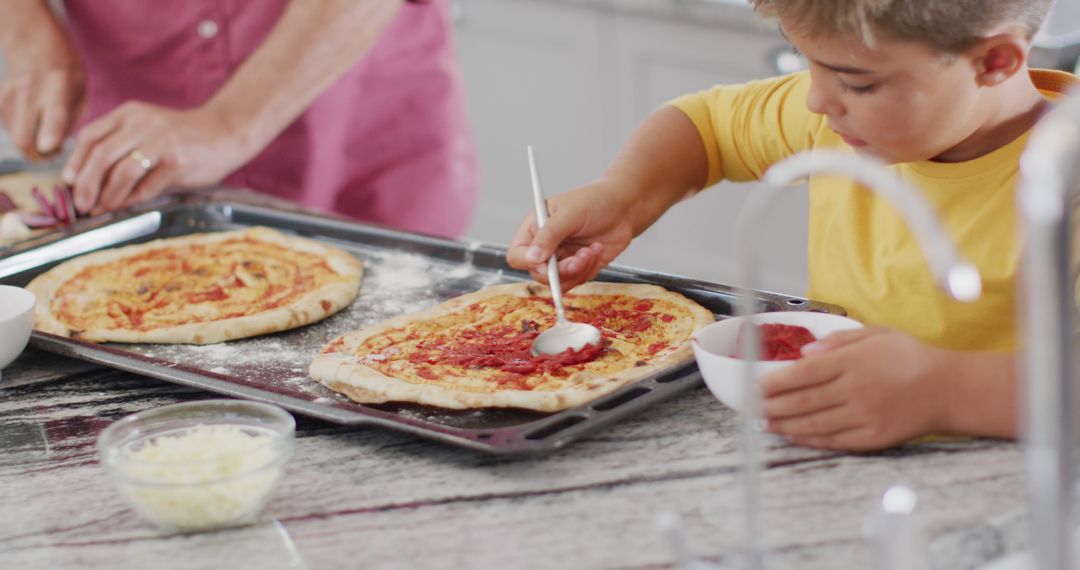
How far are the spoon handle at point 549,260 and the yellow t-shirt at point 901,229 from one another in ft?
1.22

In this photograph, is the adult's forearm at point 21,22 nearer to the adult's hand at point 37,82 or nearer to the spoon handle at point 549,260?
the adult's hand at point 37,82

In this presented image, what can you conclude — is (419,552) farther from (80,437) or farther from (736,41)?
(736,41)

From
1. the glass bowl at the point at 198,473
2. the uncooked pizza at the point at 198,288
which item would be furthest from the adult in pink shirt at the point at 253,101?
the glass bowl at the point at 198,473

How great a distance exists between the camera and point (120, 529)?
1.25 m

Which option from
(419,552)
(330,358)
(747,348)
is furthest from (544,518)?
(330,358)

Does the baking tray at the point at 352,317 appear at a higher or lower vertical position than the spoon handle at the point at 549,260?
lower

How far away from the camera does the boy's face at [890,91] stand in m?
1.35

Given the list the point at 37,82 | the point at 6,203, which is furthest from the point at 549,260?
the point at 37,82

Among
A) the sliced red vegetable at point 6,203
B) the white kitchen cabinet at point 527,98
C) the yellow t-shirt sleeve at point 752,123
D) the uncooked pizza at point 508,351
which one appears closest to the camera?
the uncooked pizza at point 508,351

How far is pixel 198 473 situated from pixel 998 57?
97 centimetres

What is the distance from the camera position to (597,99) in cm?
414

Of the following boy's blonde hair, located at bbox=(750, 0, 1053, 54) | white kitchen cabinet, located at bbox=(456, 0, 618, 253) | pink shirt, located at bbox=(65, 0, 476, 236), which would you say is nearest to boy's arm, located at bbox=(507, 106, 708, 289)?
boy's blonde hair, located at bbox=(750, 0, 1053, 54)

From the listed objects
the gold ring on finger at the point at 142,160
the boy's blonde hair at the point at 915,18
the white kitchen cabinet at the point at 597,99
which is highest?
the boy's blonde hair at the point at 915,18

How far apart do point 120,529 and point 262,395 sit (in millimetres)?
262
